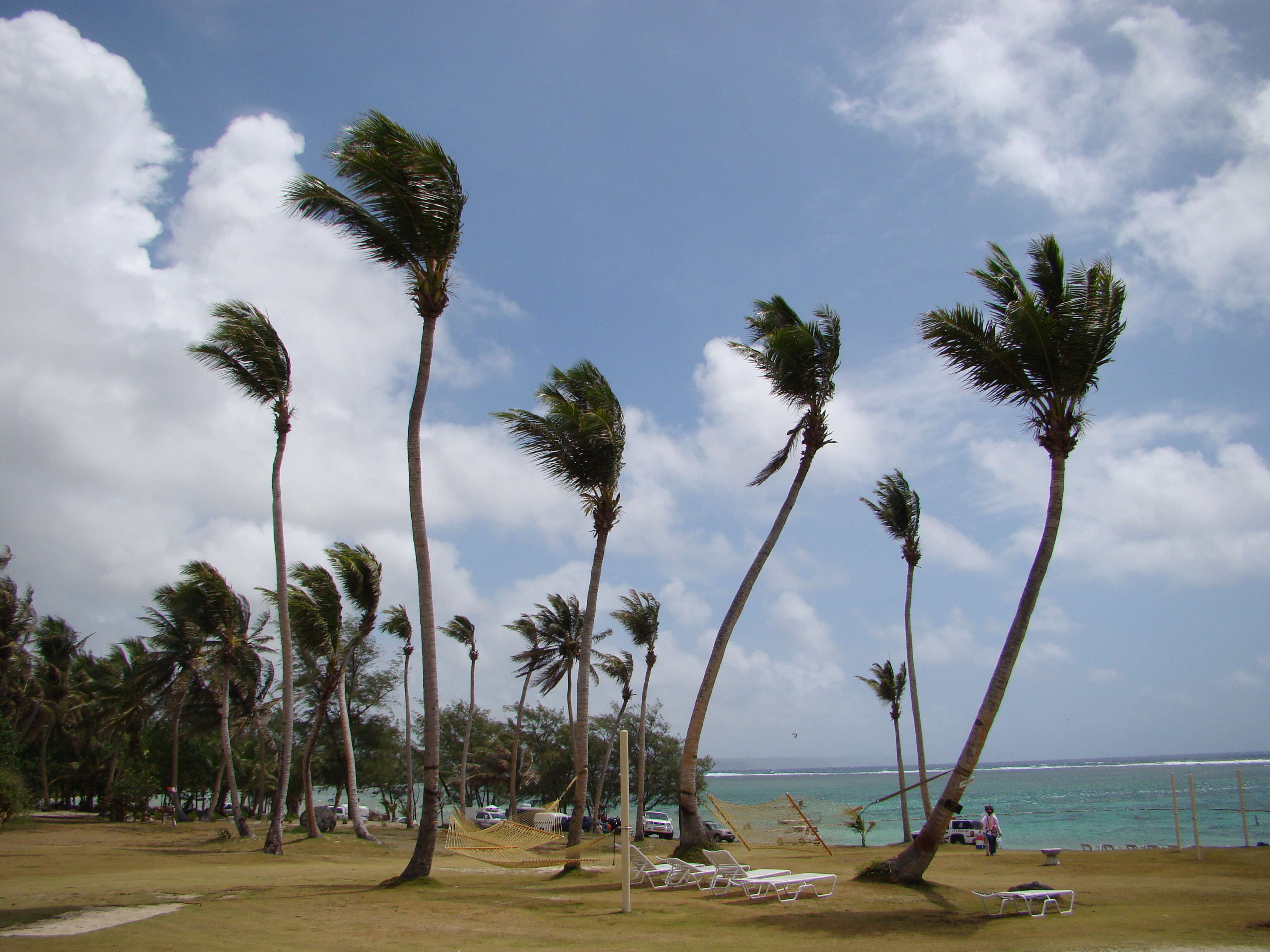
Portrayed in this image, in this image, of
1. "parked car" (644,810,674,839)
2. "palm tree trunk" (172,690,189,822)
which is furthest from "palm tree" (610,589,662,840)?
"palm tree trunk" (172,690,189,822)

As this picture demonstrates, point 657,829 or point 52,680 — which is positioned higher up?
point 52,680

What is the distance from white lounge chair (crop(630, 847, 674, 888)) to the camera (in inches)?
529

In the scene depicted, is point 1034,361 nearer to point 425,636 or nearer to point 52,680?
point 425,636

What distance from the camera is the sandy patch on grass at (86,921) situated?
8.54m

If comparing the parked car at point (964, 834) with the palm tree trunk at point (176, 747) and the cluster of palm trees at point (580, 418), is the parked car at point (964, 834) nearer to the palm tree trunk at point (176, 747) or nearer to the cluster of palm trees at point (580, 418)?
the cluster of palm trees at point (580, 418)

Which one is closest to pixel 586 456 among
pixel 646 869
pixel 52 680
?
pixel 646 869

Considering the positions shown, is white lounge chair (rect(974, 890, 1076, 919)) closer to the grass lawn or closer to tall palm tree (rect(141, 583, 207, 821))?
the grass lawn

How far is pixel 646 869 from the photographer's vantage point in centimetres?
1349

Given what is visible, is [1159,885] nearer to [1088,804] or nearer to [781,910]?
[781,910]

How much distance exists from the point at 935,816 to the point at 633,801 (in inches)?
1797

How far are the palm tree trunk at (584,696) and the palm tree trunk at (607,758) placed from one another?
6644mm

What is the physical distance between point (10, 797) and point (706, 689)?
81.2ft

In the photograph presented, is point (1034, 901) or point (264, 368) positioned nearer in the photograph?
point (1034, 901)

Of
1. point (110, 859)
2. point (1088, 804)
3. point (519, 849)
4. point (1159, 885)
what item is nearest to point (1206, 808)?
point (1088, 804)
